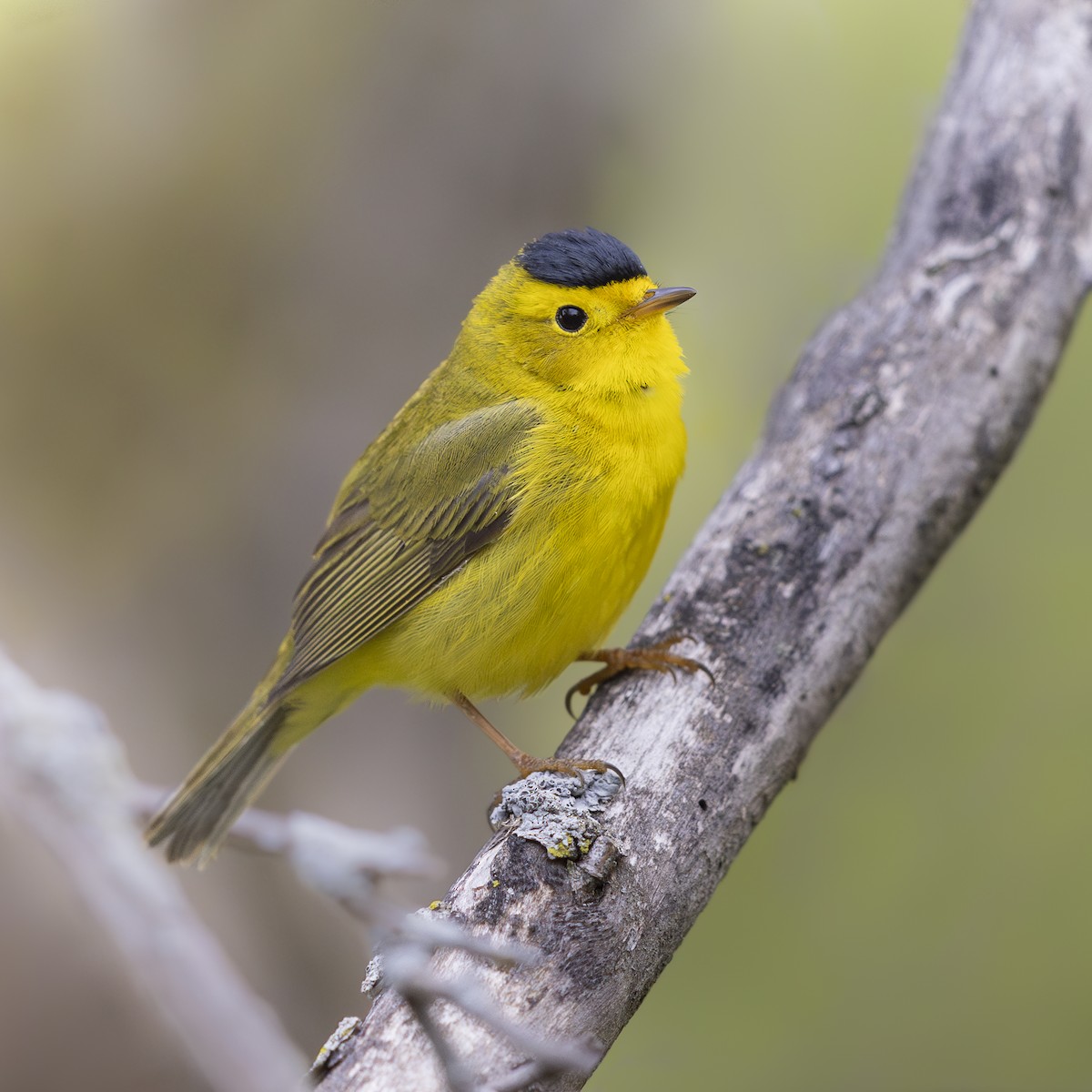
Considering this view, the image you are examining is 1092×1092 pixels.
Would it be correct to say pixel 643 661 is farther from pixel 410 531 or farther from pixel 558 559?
pixel 410 531

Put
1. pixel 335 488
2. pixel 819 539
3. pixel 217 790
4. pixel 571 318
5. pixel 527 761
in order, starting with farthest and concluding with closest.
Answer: pixel 335 488
pixel 217 790
pixel 571 318
pixel 819 539
pixel 527 761

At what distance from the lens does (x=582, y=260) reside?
355 centimetres

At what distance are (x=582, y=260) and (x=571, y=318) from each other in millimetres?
177

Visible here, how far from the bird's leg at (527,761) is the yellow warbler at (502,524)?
0.01m

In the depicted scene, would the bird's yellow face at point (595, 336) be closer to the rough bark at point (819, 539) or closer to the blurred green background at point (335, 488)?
the rough bark at point (819, 539)

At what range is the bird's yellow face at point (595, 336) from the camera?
3502 millimetres

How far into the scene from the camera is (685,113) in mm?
6367

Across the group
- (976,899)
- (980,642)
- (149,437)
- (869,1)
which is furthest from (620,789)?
(869,1)

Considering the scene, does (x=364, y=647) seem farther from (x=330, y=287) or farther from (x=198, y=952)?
(x=198, y=952)

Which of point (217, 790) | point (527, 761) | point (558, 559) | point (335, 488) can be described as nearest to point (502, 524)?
point (558, 559)

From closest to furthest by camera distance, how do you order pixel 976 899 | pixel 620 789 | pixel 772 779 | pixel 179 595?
pixel 620 789, pixel 772 779, pixel 179 595, pixel 976 899

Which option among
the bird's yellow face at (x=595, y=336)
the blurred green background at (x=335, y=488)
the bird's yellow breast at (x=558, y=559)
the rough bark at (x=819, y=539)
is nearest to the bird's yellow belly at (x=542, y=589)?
the bird's yellow breast at (x=558, y=559)

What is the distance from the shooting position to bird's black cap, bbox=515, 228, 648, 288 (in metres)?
3.53

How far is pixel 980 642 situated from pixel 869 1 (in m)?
3.48
